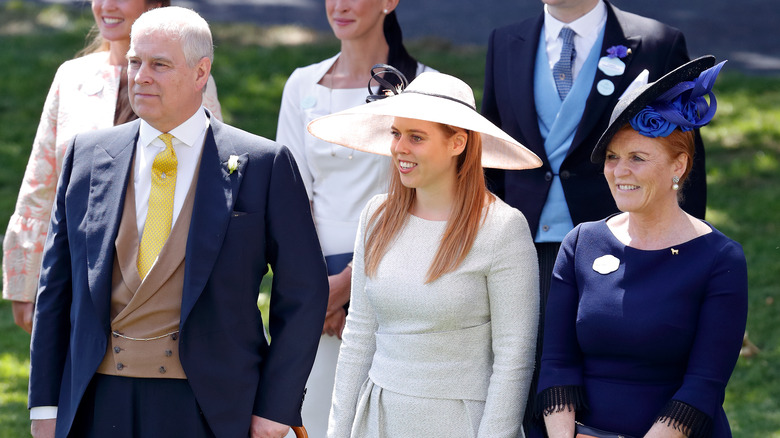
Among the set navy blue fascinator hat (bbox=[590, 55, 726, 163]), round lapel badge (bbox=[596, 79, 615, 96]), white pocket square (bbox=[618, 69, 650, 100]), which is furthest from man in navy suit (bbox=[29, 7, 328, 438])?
white pocket square (bbox=[618, 69, 650, 100])

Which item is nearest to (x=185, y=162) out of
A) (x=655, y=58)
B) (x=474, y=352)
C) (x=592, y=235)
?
(x=474, y=352)

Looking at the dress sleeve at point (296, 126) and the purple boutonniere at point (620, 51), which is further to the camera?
the dress sleeve at point (296, 126)

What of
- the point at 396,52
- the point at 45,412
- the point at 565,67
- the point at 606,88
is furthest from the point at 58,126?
the point at 606,88

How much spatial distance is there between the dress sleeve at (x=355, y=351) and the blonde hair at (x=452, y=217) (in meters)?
0.07

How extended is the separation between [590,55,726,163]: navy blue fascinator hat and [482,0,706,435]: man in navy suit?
671 mm

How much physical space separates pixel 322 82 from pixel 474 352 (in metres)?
1.66

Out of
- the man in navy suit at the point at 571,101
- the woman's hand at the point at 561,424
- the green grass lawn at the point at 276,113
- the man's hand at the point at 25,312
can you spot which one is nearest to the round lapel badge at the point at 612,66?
the man in navy suit at the point at 571,101

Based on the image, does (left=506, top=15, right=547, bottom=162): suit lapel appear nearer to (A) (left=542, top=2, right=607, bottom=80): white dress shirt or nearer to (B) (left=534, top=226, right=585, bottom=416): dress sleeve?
(A) (left=542, top=2, right=607, bottom=80): white dress shirt

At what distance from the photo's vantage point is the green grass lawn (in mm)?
6230

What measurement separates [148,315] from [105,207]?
1.27 feet

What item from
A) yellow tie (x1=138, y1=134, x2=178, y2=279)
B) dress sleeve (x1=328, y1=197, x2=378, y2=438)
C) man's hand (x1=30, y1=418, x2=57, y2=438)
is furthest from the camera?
dress sleeve (x1=328, y1=197, x2=378, y2=438)

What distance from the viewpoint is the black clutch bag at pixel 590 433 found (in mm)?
3320

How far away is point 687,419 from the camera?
3.20 m

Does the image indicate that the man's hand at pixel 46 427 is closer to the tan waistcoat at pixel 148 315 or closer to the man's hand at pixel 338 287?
the tan waistcoat at pixel 148 315
